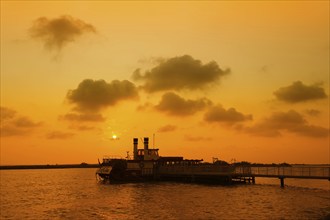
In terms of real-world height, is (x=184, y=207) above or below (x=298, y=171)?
below

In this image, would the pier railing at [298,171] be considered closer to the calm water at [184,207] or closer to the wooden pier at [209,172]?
the wooden pier at [209,172]

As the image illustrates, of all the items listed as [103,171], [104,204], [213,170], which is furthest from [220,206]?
[103,171]

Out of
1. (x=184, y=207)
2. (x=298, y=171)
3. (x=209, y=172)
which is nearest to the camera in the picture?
(x=184, y=207)

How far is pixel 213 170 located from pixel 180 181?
9.45 metres

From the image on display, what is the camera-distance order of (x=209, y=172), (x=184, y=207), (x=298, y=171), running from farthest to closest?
1. (x=209, y=172)
2. (x=298, y=171)
3. (x=184, y=207)

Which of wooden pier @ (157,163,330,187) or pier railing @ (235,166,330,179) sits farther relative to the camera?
wooden pier @ (157,163,330,187)

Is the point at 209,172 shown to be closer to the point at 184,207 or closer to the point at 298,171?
the point at 298,171

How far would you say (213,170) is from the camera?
8350 cm

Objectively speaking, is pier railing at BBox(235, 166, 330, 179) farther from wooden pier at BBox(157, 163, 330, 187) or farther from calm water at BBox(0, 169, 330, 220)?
calm water at BBox(0, 169, 330, 220)

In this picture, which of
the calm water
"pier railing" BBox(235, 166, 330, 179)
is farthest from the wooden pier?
the calm water

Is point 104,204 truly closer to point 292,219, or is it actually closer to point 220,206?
point 220,206

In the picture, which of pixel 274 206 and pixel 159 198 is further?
pixel 159 198

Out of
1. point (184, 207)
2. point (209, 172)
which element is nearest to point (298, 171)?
point (209, 172)

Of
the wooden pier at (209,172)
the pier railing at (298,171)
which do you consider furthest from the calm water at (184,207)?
the wooden pier at (209,172)
